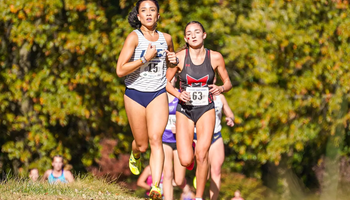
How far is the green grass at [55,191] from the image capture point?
5514 millimetres

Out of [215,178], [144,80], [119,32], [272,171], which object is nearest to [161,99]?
[144,80]

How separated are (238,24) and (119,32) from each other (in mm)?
2490

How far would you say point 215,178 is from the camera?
6680 millimetres

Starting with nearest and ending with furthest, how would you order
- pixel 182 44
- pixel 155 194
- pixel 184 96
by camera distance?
1. pixel 155 194
2. pixel 184 96
3. pixel 182 44

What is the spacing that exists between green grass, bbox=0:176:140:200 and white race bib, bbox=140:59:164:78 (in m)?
1.60

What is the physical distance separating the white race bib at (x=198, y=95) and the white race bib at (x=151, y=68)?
1.50 feet

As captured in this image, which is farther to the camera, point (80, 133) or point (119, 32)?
point (80, 133)

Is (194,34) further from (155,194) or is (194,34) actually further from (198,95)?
(155,194)

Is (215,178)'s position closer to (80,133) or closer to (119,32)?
(119,32)

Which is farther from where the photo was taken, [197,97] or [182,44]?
[182,44]

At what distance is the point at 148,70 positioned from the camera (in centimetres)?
530

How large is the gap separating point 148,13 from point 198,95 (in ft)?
3.43

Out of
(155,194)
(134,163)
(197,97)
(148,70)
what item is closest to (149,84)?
(148,70)

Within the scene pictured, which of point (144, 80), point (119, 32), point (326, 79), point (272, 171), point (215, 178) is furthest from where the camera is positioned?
point (272, 171)
